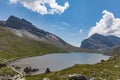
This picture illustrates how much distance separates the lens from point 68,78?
58219 millimetres

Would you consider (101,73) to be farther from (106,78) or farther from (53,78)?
(53,78)

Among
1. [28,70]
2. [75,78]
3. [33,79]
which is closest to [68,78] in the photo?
[75,78]

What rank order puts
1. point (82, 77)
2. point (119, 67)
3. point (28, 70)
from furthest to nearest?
1. point (28, 70)
2. point (119, 67)
3. point (82, 77)

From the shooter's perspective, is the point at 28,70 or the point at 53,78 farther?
the point at 28,70

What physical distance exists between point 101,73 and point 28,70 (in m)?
97.6

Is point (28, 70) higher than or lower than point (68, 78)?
higher

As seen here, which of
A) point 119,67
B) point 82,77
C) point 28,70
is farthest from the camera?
point 28,70

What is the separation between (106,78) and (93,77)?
318 centimetres

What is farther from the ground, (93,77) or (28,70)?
(28,70)

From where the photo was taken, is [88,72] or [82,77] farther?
[88,72]

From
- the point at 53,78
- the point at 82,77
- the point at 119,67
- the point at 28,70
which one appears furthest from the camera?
the point at 28,70

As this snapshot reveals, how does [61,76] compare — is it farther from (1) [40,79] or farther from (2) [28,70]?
(2) [28,70]

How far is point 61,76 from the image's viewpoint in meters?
61.5

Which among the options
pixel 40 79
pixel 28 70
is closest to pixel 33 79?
pixel 40 79
